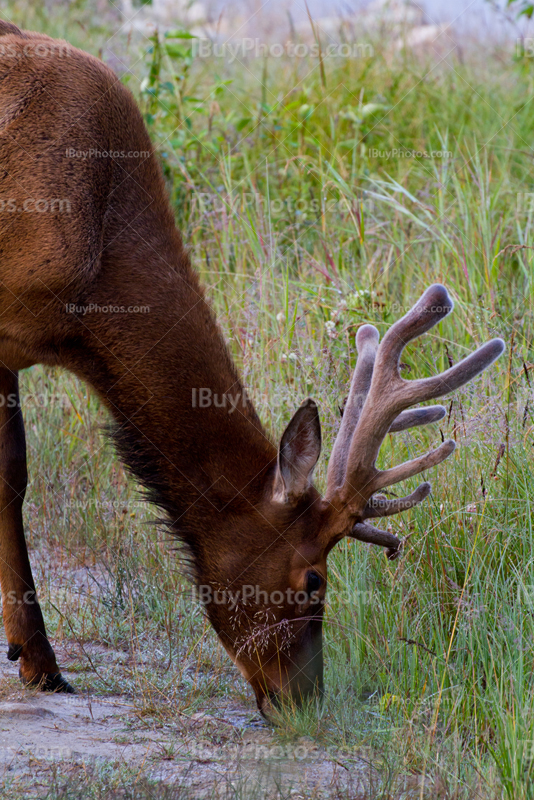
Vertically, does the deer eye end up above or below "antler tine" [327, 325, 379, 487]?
below

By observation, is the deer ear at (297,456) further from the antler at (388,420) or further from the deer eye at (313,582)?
the deer eye at (313,582)

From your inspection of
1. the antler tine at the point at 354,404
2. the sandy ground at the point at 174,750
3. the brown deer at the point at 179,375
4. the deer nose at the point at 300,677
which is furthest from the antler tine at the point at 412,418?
the sandy ground at the point at 174,750

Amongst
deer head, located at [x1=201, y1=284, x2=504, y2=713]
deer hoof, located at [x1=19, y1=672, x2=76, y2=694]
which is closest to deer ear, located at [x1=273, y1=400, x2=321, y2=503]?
deer head, located at [x1=201, y1=284, x2=504, y2=713]

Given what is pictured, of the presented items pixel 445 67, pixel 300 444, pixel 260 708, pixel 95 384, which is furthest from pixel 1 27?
pixel 445 67

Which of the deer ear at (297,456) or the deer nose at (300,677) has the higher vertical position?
the deer ear at (297,456)

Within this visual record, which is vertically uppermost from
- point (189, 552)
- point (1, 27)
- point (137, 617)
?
point (1, 27)

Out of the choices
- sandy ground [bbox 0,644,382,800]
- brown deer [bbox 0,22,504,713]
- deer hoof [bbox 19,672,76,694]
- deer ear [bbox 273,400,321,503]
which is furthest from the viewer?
deer hoof [bbox 19,672,76,694]

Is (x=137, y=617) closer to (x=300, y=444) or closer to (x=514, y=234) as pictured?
(x=300, y=444)

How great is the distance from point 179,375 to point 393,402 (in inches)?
31.5

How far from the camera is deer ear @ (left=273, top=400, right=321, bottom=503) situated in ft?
10.6

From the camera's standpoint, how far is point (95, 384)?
369 cm

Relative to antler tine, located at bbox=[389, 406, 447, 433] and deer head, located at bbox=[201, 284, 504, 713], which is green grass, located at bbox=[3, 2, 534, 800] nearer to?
deer head, located at bbox=[201, 284, 504, 713]

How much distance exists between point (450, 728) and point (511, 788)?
22.5 inches

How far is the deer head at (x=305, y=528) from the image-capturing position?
333 centimetres
